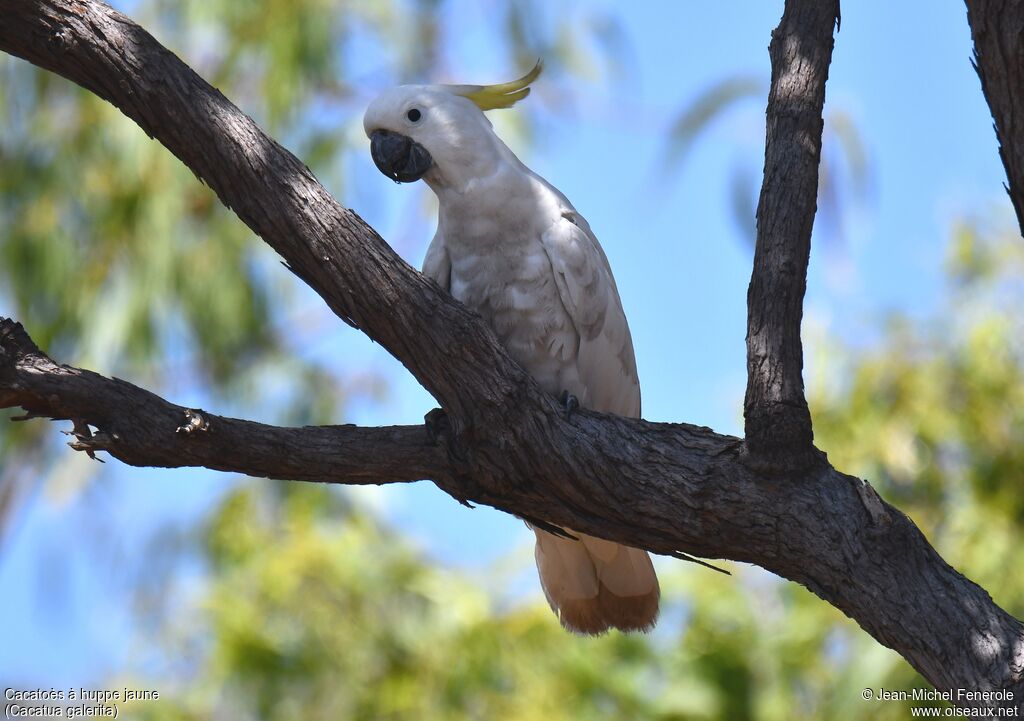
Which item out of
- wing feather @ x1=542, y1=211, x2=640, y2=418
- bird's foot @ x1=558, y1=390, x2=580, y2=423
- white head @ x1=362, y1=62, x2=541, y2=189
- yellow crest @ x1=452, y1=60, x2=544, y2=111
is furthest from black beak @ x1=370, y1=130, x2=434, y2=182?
bird's foot @ x1=558, y1=390, x2=580, y2=423

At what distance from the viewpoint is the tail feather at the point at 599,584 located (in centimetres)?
258

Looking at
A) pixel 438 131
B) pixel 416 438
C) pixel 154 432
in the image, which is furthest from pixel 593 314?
pixel 154 432

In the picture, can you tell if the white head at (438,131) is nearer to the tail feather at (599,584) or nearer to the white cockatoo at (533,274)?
the white cockatoo at (533,274)

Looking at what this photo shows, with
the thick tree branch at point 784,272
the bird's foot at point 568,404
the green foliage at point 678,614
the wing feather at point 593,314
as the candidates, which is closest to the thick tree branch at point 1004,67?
the thick tree branch at point 784,272

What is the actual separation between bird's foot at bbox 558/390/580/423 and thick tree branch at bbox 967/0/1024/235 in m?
0.81

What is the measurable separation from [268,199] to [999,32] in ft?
3.83

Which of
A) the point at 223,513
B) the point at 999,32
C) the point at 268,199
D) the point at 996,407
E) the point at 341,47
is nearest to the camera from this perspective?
the point at 999,32

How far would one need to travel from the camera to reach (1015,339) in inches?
156

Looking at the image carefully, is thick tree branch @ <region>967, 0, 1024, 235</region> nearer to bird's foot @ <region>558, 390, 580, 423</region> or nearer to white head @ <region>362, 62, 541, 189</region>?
bird's foot @ <region>558, 390, 580, 423</region>

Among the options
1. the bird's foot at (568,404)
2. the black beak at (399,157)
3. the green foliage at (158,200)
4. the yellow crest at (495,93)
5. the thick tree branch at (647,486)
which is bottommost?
the thick tree branch at (647,486)

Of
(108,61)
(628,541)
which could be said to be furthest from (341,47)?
(628,541)

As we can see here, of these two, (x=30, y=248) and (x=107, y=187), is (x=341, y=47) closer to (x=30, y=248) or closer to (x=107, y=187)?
(x=107, y=187)

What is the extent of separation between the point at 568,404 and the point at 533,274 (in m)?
0.39

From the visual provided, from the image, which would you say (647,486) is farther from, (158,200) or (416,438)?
(158,200)
